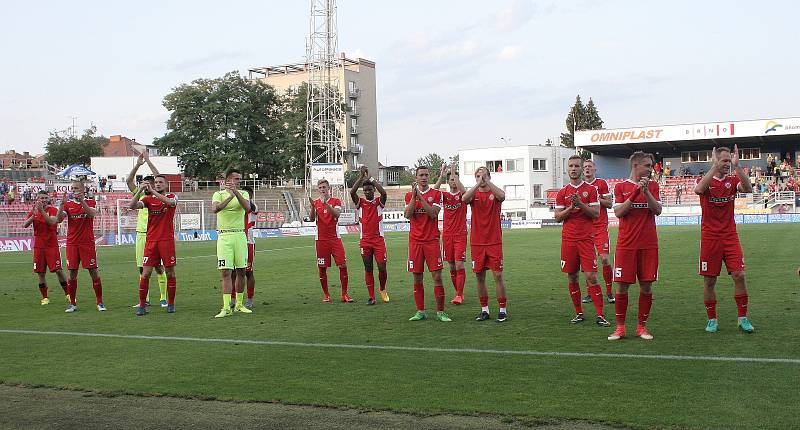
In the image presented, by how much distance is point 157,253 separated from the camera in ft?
45.9

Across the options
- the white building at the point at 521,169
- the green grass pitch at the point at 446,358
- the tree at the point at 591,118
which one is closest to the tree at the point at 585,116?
the tree at the point at 591,118

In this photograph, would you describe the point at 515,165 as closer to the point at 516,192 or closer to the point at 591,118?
the point at 516,192

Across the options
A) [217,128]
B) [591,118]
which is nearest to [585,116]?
[591,118]

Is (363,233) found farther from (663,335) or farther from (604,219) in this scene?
(663,335)

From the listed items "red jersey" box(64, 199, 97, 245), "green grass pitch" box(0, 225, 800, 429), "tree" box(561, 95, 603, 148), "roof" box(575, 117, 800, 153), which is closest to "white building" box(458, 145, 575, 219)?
"roof" box(575, 117, 800, 153)

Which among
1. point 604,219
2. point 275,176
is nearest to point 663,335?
point 604,219

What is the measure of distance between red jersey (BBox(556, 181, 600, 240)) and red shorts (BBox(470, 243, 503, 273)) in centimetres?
104

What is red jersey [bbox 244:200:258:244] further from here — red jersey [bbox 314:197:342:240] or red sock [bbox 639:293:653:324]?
red sock [bbox 639:293:653:324]

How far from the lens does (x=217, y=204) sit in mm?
13539

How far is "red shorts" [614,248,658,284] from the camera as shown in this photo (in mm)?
9980

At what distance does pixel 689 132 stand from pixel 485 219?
62690mm

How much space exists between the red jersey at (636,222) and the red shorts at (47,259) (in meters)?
11.2

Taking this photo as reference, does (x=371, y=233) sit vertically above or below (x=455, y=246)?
above

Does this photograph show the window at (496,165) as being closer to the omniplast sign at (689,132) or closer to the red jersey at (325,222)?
the omniplast sign at (689,132)
